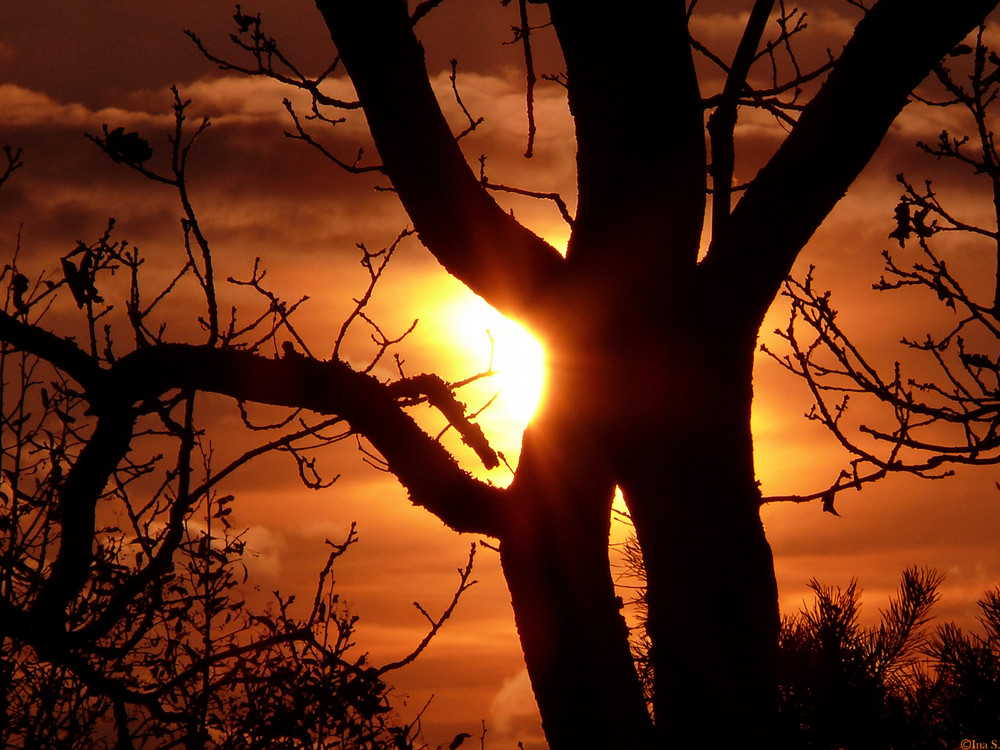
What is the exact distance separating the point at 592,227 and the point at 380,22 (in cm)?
102

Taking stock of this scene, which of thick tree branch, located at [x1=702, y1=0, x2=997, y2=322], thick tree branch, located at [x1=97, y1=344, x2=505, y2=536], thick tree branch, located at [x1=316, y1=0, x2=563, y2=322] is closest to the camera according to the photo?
thick tree branch, located at [x1=702, y1=0, x2=997, y2=322]

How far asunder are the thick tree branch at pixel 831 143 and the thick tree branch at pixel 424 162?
670 mm

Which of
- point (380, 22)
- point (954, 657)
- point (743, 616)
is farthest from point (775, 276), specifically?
point (954, 657)

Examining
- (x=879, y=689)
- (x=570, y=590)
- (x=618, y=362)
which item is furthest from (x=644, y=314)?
(x=879, y=689)

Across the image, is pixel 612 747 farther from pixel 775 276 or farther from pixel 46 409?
pixel 46 409

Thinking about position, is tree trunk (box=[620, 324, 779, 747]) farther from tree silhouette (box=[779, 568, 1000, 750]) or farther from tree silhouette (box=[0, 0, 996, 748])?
tree silhouette (box=[779, 568, 1000, 750])

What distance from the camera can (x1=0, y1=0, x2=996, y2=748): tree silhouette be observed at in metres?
2.82

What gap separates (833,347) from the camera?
202 inches

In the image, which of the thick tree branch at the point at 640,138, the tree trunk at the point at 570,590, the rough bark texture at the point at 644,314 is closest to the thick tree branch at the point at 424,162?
the rough bark texture at the point at 644,314

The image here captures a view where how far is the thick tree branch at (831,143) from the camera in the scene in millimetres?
2760

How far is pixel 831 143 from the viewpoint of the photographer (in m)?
2.87

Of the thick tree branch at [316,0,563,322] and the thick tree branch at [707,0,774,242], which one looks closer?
the thick tree branch at [316,0,563,322]

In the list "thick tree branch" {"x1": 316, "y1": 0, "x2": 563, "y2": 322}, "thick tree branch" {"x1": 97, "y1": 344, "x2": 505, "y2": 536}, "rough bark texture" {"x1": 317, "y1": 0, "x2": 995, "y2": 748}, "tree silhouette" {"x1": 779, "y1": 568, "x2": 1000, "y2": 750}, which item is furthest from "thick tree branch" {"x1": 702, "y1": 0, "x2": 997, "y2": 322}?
"tree silhouette" {"x1": 779, "y1": 568, "x2": 1000, "y2": 750}

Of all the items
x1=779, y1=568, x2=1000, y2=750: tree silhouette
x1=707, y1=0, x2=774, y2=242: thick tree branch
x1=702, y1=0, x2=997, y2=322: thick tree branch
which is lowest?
x1=779, y1=568, x2=1000, y2=750: tree silhouette
